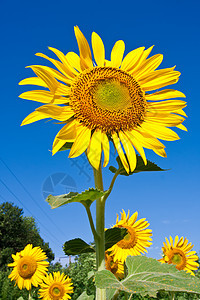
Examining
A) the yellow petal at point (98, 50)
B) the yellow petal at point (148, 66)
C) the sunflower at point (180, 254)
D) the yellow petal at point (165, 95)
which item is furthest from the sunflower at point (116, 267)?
the yellow petal at point (98, 50)

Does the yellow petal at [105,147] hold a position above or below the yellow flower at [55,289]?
above

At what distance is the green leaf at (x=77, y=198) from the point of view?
5.98 feet

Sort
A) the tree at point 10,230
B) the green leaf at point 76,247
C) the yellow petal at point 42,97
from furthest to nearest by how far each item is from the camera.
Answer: the tree at point 10,230 < the green leaf at point 76,247 < the yellow petal at point 42,97

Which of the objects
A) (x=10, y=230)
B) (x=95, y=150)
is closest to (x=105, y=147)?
(x=95, y=150)

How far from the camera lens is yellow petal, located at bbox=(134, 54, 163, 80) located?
8.09 feet

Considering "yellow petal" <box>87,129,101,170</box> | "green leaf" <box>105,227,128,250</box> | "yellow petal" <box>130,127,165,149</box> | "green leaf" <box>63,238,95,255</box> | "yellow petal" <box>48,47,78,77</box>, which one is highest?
"yellow petal" <box>48,47,78,77</box>

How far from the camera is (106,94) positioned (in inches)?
90.7

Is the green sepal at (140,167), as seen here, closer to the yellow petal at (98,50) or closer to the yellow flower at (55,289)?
the yellow petal at (98,50)

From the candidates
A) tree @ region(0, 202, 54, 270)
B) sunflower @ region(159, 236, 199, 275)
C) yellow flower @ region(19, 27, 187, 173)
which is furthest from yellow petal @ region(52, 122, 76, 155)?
tree @ region(0, 202, 54, 270)

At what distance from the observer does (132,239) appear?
167 inches

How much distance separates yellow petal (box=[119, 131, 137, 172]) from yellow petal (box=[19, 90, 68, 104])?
0.48m

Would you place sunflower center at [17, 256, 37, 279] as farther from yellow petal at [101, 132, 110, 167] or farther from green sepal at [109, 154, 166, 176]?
yellow petal at [101, 132, 110, 167]

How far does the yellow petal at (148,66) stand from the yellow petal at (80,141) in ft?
2.28

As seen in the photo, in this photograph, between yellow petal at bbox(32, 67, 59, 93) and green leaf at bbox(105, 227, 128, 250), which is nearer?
yellow petal at bbox(32, 67, 59, 93)
